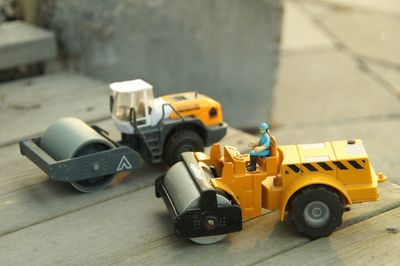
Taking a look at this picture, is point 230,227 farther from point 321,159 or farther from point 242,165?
point 321,159

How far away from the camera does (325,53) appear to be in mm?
8906

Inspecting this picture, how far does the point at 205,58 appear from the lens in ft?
21.1

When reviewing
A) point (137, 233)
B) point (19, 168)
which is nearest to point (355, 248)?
point (137, 233)

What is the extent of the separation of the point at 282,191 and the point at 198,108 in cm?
105

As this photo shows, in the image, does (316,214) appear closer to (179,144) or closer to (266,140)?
(266,140)

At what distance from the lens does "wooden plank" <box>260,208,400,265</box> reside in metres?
3.26

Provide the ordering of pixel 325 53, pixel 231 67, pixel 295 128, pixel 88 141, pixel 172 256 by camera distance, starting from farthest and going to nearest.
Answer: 1. pixel 325 53
2. pixel 295 128
3. pixel 231 67
4. pixel 88 141
5. pixel 172 256

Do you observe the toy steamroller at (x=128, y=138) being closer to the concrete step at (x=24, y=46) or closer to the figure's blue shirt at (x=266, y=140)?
the figure's blue shirt at (x=266, y=140)

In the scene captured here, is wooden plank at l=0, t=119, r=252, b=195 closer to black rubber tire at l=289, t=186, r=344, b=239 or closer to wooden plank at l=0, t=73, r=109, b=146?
wooden plank at l=0, t=73, r=109, b=146

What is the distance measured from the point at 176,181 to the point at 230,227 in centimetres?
39

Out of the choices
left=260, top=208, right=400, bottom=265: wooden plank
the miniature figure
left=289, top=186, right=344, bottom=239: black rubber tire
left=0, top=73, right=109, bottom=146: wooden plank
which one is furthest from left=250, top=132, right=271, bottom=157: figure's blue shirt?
left=0, top=73, right=109, bottom=146: wooden plank

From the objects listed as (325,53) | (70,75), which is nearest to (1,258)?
(70,75)

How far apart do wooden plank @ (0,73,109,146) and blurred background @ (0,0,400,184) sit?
0.67 ft

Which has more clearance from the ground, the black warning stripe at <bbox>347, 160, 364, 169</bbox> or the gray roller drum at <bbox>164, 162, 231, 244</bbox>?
the black warning stripe at <bbox>347, 160, 364, 169</bbox>
